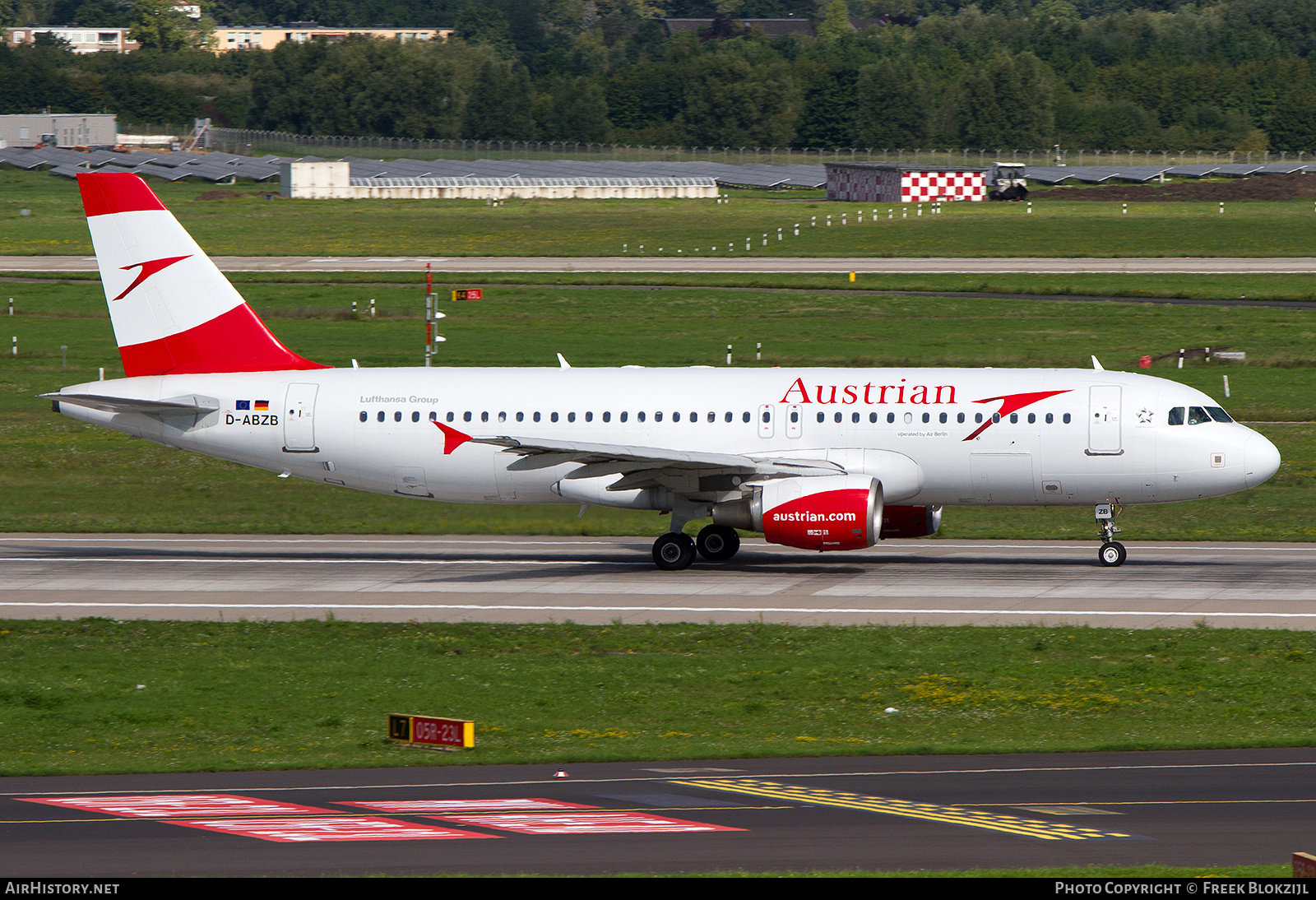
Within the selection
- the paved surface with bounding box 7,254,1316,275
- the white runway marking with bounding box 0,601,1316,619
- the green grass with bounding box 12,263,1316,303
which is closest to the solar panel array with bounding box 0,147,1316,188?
the paved surface with bounding box 7,254,1316,275

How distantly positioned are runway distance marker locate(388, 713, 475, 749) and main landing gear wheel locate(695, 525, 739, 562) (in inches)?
627

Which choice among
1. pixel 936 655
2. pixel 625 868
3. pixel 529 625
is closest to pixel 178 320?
pixel 529 625

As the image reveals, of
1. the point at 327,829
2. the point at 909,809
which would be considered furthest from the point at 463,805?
the point at 909,809

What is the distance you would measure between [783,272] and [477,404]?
60.4 metres

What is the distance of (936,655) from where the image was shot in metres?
28.2

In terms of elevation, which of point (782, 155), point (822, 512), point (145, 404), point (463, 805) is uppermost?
point (782, 155)

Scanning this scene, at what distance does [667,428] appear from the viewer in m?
38.0

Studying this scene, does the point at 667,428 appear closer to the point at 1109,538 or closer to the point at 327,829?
the point at 1109,538

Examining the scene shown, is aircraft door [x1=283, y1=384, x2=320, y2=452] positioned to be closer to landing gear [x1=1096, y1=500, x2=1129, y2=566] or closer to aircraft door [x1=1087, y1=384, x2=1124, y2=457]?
aircraft door [x1=1087, y1=384, x2=1124, y2=457]

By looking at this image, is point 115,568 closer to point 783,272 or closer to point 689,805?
point 689,805

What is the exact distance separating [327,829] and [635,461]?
18.2 meters

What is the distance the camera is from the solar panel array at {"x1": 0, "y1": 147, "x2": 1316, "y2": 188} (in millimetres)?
165875

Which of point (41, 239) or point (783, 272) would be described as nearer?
point (783, 272)

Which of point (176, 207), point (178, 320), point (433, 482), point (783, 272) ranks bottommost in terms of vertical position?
point (433, 482)
